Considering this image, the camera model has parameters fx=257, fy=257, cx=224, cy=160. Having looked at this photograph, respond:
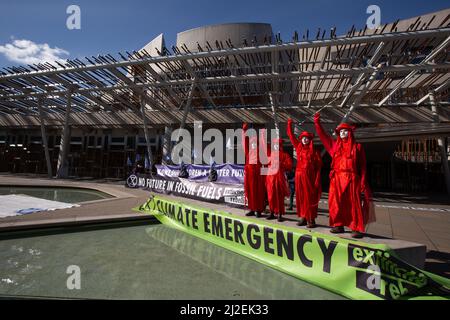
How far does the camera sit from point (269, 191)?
204 inches

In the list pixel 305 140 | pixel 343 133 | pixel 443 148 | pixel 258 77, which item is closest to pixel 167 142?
pixel 258 77

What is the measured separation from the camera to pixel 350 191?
12.7ft

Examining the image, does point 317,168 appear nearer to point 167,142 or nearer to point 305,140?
point 305,140

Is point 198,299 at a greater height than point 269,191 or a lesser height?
lesser

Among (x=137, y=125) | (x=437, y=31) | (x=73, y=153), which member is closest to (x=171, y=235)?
(x=437, y=31)

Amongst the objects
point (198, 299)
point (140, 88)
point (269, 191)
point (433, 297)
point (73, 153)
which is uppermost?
point (140, 88)

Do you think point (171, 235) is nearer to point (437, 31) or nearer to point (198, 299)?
point (198, 299)

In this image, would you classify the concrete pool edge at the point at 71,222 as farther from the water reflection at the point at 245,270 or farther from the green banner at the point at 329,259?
the green banner at the point at 329,259

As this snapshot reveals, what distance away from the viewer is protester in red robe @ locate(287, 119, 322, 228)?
4422mm

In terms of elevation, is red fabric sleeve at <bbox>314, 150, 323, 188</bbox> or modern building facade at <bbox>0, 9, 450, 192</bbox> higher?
modern building facade at <bbox>0, 9, 450, 192</bbox>

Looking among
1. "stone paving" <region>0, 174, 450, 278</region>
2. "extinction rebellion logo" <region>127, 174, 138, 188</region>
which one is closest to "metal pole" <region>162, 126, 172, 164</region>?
"extinction rebellion logo" <region>127, 174, 138, 188</region>

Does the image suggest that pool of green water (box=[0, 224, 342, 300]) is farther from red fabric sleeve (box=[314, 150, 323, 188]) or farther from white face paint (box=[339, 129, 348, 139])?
white face paint (box=[339, 129, 348, 139])

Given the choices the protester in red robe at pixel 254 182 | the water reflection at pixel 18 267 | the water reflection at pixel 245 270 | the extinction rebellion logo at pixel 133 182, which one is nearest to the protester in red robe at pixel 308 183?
the protester in red robe at pixel 254 182
